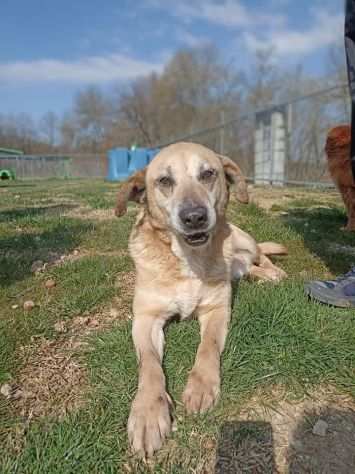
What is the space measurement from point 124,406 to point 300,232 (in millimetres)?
3293

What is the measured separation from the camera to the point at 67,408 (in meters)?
1.54

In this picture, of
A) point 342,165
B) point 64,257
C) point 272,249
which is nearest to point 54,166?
point 64,257

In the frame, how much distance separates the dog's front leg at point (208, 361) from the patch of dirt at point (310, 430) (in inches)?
6.2

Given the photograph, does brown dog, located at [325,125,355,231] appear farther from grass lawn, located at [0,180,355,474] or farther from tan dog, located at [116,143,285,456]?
tan dog, located at [116,143,285,456]

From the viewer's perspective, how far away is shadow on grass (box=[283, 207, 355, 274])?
3.34 metres

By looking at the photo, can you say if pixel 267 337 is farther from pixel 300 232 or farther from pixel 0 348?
pixel 300 232

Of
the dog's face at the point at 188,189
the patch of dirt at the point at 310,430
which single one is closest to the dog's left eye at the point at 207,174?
the dog's face at the point at 188,189

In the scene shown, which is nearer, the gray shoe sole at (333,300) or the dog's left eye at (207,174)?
the gray shoe sole at (333,300)

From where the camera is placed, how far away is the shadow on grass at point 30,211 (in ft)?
17.7

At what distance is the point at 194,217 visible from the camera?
2074 millimetres

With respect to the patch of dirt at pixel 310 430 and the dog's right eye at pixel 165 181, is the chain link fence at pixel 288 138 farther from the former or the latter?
the patch of dirt at pixel 310 430

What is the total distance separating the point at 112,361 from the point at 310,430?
0.95m

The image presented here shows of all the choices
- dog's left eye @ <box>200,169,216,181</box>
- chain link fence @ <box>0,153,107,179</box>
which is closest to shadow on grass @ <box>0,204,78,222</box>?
dog's left eye @ <box>200,169,216,181</box>

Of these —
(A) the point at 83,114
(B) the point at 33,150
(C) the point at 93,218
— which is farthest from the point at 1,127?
(C) the point at 93,218
